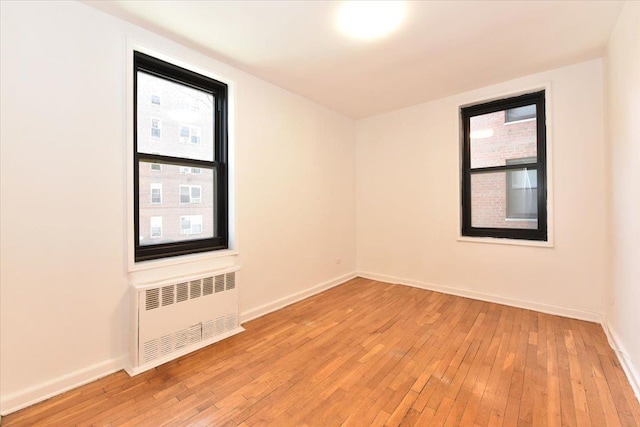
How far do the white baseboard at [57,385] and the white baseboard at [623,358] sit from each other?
3.71 meters

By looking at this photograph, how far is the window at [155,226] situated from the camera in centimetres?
255

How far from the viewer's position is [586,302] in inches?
118

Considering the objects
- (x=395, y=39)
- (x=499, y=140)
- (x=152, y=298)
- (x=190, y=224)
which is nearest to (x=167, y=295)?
(x=152, y=298)

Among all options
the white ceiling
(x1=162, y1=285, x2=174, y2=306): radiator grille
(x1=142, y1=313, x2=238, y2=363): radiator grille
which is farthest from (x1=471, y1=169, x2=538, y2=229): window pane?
(x1=162, y1=285, x2=174, y2=306): radiator grille

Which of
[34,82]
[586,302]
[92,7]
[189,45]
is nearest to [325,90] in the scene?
[189,45]

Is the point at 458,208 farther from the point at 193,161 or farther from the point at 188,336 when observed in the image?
the point at 188,336

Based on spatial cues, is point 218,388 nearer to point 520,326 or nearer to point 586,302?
point 520,326

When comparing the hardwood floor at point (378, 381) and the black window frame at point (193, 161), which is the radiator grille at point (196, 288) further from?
the hardwood floor at point (378, 381)

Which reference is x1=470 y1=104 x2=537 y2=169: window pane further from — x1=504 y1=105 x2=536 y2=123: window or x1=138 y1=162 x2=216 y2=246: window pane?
x1=138 y1=162 x2=216 y2=246: window pane

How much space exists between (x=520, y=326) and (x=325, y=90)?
3.56 metres

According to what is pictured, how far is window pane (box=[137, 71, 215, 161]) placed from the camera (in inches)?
99.0

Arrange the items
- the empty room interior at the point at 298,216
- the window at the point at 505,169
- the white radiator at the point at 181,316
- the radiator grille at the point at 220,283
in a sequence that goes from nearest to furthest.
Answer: the empty room interior at the point at 298,216, the white radiator at the point at 181,316, the radiator grille at the point at 220,283, the window at the point at 505,169

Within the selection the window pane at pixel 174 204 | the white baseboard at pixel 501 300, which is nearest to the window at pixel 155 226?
the window pane at pixel 174 204

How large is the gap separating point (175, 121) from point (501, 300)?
4.33 meters
